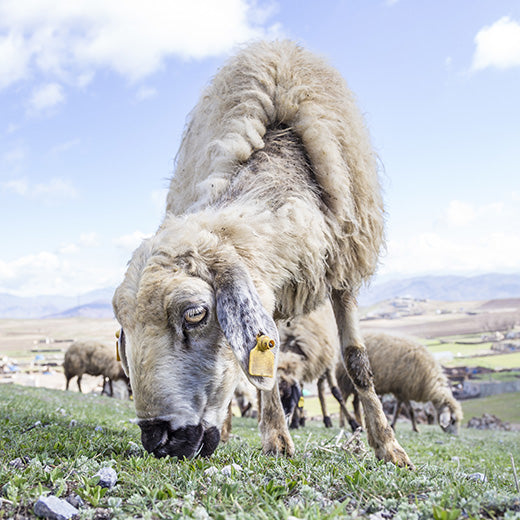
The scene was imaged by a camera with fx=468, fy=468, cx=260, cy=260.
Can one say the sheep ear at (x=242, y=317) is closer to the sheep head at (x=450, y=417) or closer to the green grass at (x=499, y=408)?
the sheep head at (x=450, y=417)

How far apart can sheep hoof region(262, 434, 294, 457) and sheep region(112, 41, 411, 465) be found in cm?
1

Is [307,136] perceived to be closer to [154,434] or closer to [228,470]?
[154,434]

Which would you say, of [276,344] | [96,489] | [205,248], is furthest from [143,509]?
[205,248]

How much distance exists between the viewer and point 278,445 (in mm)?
4027

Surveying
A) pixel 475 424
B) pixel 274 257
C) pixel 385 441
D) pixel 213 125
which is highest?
pixel 213 125

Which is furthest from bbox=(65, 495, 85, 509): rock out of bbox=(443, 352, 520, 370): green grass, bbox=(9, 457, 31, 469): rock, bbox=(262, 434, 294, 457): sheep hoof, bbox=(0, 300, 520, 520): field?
bbox=(443, 352, 520, 370): green grass

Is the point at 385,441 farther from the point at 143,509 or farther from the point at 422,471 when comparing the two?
the point at 143,509

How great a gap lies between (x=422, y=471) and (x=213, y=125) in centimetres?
393

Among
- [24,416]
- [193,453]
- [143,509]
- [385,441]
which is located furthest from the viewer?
[24,416]

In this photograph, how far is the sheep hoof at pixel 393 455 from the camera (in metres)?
3.84

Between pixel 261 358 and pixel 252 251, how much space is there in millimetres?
896

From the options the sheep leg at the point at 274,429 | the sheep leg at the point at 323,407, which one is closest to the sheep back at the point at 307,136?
the sheep leg at the point at 274,429

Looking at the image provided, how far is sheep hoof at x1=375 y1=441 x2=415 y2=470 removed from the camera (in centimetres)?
384

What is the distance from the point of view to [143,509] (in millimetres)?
2064
